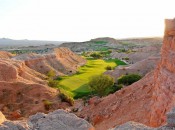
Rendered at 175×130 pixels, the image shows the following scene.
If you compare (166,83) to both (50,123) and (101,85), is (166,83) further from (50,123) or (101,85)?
(101,85)

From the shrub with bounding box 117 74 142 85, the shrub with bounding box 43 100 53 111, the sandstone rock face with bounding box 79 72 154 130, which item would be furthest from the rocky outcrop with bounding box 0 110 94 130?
the shrub with bounding box 117 74 142 85

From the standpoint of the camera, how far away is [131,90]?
2805 cm

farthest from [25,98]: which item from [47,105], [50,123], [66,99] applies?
[50,123]

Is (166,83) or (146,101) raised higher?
(166,83)

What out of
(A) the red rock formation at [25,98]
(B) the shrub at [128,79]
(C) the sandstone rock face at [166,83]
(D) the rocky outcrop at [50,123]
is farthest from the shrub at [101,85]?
(D) the rocky outcrop at [50,123]

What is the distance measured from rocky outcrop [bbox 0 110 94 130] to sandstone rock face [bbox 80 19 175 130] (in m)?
5.39

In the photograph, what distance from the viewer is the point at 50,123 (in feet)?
36.7

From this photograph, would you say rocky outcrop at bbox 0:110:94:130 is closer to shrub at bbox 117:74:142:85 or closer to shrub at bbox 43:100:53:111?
shrub at bbox 43:100:53:111

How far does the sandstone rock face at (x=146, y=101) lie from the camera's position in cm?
1684

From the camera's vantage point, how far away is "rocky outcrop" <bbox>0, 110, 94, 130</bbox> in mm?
10492

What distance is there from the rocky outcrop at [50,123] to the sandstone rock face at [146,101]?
5394 mm

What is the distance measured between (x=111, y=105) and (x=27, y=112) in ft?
31.3

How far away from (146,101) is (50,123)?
13.4m

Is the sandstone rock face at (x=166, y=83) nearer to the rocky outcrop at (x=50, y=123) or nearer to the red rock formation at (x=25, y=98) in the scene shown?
the rocky outcrop at (x=50, y=123)
